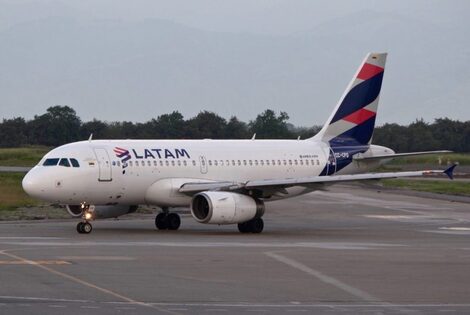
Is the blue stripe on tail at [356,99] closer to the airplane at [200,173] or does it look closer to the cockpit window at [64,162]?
the airplane at [200,173]

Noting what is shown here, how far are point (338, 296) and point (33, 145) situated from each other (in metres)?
74.8

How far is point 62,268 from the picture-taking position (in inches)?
939

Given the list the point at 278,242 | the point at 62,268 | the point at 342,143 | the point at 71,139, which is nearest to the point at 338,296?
the point at 62,268

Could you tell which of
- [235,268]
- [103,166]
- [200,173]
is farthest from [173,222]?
[235,268]

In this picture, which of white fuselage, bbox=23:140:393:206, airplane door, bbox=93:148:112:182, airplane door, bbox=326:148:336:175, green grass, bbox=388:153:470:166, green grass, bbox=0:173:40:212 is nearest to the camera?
white fuselage, bbox=23:140:393:206

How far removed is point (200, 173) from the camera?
38594mm

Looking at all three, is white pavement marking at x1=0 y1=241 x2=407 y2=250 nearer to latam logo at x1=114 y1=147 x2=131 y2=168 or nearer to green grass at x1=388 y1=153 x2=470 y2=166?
latam logo at x1=114 y1=147 x2=131 y2=168

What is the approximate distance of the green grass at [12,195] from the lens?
49.7m

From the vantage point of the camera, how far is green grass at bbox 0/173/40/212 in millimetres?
49656

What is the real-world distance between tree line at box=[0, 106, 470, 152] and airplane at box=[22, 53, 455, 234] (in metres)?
28.8

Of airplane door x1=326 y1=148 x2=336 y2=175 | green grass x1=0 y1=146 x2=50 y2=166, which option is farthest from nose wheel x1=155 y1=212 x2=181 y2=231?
green grass x1=0 y1=146 x2=50 y2=166

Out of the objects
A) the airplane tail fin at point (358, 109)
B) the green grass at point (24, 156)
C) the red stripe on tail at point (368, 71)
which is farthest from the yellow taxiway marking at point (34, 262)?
the green grass at point (24, 156)

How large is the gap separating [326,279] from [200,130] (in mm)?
53062

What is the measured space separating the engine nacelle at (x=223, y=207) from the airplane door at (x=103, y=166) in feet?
8.89
